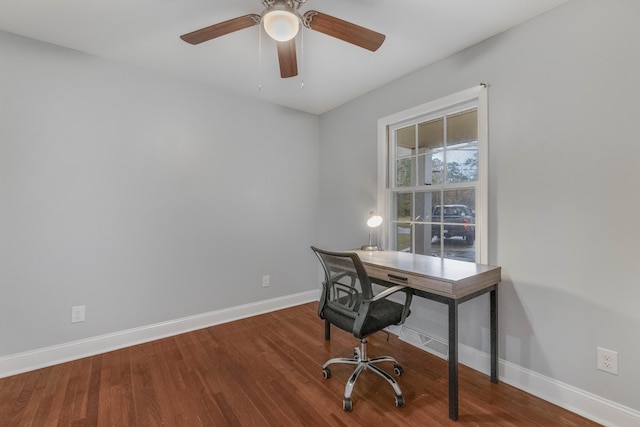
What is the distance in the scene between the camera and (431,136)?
251cm

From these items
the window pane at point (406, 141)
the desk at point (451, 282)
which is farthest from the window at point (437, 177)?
the desk at point (451, 282)

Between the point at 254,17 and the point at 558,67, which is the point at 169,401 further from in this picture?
the point at 558,67

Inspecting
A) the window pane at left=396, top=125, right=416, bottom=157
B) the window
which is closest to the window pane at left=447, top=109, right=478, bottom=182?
the window

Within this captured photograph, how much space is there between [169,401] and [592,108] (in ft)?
10.1

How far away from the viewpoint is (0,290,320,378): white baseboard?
2031 mm

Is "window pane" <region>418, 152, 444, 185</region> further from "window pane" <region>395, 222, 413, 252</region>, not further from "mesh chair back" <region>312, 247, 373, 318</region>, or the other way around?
"mesh chair back" <region>312, 247, 373, 318</region>

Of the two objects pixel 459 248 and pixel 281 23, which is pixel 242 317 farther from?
pixel 281 23

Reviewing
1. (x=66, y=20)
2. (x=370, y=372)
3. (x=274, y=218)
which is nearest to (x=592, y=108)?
(x=370, y=372)

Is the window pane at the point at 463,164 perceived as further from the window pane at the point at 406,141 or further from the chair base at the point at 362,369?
the chair base at the point at 362,369

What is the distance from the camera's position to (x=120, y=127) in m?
2.41

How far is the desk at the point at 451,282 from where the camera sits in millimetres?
1597

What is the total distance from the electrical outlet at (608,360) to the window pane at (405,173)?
5.49 feet

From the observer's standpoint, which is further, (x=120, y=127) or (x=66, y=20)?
(x=120, y=127)

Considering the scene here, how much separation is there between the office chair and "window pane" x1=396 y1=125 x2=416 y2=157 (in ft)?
4.73
